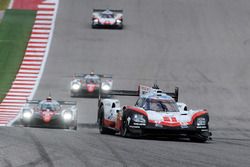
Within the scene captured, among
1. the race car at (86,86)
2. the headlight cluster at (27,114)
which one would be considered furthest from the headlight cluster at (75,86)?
the headlight cluster at (27,114)

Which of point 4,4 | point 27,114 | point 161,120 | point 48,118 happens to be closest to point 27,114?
point 27,114

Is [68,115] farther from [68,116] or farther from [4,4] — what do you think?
[4,4]

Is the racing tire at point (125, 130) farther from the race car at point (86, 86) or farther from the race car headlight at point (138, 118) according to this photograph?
the race car at point (86, 86)

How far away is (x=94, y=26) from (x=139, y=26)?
2.80 meters

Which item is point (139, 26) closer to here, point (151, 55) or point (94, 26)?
point (94, 26)

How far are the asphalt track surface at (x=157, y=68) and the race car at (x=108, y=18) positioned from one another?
497 mm

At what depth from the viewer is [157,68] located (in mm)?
37312

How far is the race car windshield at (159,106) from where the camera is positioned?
17.4 meters

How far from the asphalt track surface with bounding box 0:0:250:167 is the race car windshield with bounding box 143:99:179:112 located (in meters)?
0.86

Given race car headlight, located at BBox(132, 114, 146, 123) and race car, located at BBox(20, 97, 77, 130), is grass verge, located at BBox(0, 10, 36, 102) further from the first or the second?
race car headlight, located at BBox(132, 114, 146, 123)

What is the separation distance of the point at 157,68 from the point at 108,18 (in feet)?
29.3

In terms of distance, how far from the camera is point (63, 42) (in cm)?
4219

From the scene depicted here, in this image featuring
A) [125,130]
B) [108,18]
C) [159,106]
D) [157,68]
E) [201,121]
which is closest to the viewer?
[201,121]

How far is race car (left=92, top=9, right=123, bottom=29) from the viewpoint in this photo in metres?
44.9
